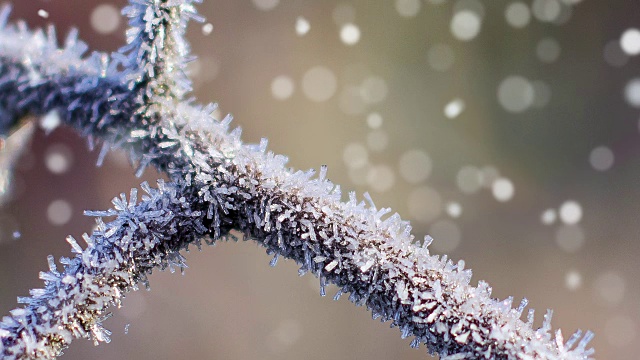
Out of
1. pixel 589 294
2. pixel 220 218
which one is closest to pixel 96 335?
pixel 220 218

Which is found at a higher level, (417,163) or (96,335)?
(417,163)

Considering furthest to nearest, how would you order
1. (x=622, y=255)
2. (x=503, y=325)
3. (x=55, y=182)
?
(x=622, y=255)
(x=55, y=182)
(x=503, y=325)

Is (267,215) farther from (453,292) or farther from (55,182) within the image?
(55,182)

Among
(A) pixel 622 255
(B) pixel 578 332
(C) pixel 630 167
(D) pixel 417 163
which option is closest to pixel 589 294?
(A) pixel 622 255

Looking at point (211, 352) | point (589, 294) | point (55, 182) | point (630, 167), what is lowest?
point (589, 294)

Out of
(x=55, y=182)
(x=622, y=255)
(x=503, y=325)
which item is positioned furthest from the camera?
(x=622, y=255)

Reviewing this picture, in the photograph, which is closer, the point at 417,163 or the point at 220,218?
the point at 220,218
